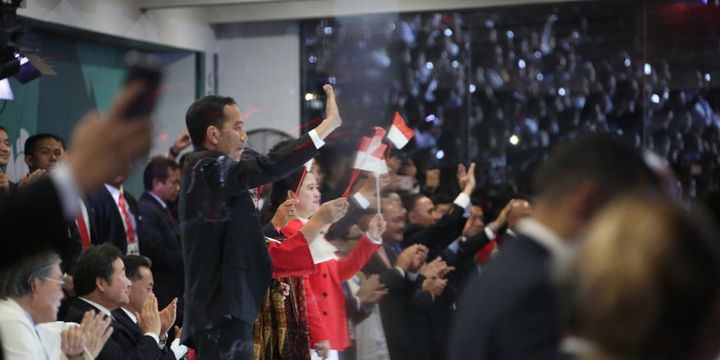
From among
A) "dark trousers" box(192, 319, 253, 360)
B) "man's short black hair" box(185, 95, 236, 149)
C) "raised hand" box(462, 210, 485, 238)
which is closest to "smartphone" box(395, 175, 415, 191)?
"raised hand" box(462, 210, 485, 238)

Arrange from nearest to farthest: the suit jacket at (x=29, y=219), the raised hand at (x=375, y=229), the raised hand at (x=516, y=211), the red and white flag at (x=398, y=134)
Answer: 1. the suit jacket at (x=29, y=219)
2. the raised hand at (x=375, y=229)
3. the red and white flag at (x=398, y=134)
4. the raised hand at (x=516, y=211)

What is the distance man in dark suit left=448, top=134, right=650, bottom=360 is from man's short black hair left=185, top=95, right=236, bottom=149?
182 centimetres

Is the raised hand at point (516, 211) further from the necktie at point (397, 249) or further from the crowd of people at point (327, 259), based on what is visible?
the necktie at point (397, 249)

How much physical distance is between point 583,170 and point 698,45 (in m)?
6.29

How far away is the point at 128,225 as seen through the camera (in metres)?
5.21

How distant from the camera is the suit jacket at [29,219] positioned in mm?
1418

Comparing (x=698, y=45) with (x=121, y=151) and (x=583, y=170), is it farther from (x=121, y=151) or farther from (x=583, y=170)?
(x=121, y=151)

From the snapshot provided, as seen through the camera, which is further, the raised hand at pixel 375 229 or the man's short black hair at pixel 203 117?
the raised hand at pixel 375 229

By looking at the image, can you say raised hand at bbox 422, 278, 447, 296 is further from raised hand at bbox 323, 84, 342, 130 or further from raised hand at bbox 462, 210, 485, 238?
raised hand at bbox 323, 84, 342, 130

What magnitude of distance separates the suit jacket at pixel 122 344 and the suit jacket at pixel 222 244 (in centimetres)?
36

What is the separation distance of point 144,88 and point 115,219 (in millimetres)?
3820

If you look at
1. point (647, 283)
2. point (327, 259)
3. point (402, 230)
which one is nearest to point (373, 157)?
point (327, 259)

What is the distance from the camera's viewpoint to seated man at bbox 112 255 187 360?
380 centimetres

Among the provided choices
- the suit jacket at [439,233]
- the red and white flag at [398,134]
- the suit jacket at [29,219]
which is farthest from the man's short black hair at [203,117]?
the suit jacket at [439,233]
